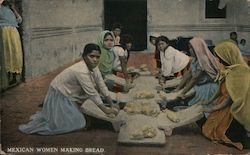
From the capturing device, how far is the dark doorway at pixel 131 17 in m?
3.16

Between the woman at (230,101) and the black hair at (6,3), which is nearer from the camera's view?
the woman at (230,101)

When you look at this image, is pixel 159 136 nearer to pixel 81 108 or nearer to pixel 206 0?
pixel 81 108

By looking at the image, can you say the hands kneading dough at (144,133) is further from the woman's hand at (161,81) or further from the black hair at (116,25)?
the black hair at (116,25)

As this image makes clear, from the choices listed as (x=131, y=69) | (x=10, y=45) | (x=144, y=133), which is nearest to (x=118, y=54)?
(x=131, y=69)

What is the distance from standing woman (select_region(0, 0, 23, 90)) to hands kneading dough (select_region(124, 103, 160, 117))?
91 cm

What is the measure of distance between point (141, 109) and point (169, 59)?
0.44 m

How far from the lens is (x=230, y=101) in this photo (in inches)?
125

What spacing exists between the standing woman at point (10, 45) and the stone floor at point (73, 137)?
0.11 meters

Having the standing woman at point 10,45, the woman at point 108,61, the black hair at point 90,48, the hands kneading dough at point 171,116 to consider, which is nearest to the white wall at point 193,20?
the woman at point 108,61

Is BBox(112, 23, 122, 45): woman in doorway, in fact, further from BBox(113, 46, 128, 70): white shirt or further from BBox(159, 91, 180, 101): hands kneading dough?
BBox(159, 91, 180, 101): hands kneading dough

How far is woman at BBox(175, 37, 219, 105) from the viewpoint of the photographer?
3.16 metres

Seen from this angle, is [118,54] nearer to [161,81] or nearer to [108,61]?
[108,61]

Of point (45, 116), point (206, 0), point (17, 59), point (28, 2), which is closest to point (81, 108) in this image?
point (45, 116)

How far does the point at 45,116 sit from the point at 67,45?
591 mm
